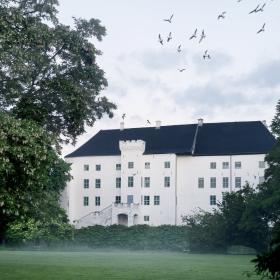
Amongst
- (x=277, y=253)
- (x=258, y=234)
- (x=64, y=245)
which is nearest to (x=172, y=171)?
(x=64, y=245)

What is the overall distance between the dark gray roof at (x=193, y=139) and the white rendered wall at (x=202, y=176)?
1.20 metres

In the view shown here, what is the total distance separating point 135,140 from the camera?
9812cm

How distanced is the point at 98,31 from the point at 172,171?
65409mm

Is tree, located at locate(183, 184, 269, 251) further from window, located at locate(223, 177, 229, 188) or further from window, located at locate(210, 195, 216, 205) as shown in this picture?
window, located at locate(223, 177, 229, 188)

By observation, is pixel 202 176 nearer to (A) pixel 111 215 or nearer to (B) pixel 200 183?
(B) pixel 200 183

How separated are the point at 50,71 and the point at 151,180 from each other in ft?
226

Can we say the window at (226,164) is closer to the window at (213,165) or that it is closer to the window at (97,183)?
the window at (213,165)

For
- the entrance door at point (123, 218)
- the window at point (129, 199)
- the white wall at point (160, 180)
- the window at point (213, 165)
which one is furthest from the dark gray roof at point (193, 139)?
the entrance door at point (123, 218)

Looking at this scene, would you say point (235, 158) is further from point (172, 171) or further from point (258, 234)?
point (258, 234)

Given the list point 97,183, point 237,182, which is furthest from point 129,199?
point 237,182

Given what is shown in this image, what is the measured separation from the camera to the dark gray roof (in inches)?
3605

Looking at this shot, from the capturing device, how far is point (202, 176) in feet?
305

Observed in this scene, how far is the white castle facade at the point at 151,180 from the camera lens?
9162 centimetres

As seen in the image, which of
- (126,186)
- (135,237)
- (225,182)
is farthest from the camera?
(126,186)
